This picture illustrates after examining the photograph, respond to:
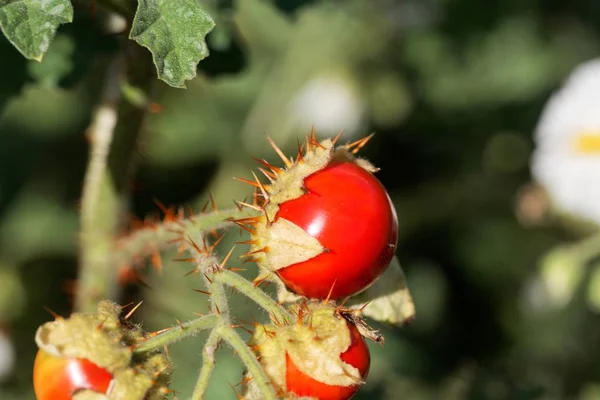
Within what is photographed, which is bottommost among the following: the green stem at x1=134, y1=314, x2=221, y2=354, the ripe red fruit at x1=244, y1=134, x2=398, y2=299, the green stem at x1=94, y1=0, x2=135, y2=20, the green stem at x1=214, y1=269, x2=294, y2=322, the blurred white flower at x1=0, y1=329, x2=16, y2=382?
the blurred white flower at x1=0, y1=329, x2=16, y2=382

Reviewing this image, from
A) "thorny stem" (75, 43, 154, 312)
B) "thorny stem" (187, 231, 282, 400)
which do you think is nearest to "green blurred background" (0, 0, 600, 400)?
"thorny stem" (75, 43, 154, 312)

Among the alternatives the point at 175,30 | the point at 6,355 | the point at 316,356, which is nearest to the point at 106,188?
the point at 175,30

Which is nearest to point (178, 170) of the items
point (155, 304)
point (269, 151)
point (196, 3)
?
point (269, 151)

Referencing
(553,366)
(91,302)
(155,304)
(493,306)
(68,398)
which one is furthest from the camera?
(493,306)

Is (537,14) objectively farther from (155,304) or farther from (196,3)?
(196,3)

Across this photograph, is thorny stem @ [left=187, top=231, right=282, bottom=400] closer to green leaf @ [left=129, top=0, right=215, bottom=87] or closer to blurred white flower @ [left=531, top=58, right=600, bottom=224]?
green leaf @ [left=129, top=0, right=215, bottom=87]

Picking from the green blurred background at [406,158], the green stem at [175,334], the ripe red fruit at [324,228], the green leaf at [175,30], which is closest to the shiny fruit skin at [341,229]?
the ripe red fruit at [324,228]
